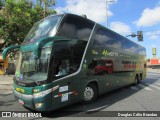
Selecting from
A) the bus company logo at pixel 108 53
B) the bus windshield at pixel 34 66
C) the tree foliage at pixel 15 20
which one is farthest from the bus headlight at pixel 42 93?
the tree foliage at pixel 15 20

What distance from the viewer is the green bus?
685cm

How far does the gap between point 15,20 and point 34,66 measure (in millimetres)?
15785

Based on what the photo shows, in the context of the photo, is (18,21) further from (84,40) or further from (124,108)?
(124,108)

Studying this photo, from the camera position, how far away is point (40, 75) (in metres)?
6.93

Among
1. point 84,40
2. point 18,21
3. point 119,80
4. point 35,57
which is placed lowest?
point 119,80

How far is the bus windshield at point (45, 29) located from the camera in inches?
301

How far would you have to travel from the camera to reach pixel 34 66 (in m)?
7.14

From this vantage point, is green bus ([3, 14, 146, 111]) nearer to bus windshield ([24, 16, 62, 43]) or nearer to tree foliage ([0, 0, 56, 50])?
bus windshield ([24, 16, 62, 43])

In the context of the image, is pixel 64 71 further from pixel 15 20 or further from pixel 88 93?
pixel 15 20

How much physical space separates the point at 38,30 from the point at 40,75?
2218 millimetres

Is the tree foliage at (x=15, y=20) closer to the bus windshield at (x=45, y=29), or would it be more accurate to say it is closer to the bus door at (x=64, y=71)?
the bus windshield at (x=45, y=29)

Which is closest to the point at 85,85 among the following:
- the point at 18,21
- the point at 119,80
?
the point at 119,80

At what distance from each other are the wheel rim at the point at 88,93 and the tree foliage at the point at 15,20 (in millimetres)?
14830

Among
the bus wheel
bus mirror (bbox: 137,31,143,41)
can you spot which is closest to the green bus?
the bus wheel
